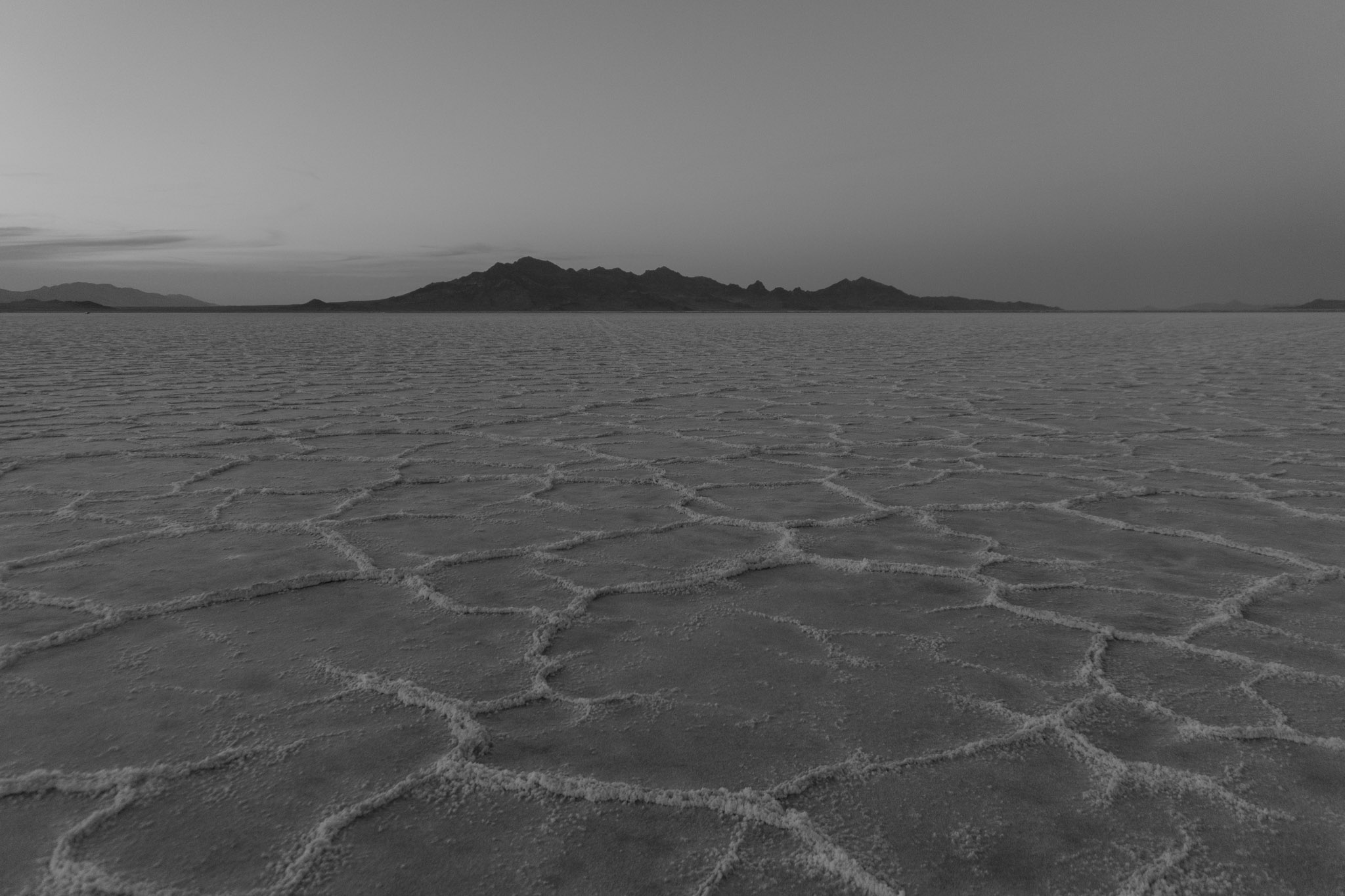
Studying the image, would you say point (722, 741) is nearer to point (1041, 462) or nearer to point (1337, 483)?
point (1041, 462)

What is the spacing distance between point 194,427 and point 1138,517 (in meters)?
3.66

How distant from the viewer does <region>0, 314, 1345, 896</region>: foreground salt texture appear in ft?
3.19

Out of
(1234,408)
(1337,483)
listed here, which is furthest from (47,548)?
(1234,408)

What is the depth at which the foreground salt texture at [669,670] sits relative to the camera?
3.19 ft

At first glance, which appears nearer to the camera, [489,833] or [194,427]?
[489,833]

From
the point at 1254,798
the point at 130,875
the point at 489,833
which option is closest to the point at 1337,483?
the point at 1254,798

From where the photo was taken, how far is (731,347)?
1208 cm

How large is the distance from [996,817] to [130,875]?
3.05ft

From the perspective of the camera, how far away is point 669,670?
142cm

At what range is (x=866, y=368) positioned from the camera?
788 cm

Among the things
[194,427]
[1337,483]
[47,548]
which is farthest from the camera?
[194,427]

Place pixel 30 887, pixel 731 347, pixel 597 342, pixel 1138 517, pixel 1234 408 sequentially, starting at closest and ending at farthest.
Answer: pixel 30 887
pixel 1138 517
pixel 1234 408
pixel 731 347
pixel 597 342

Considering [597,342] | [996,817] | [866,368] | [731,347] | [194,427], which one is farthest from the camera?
[597,342]

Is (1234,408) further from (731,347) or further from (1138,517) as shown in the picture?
(731,347)
